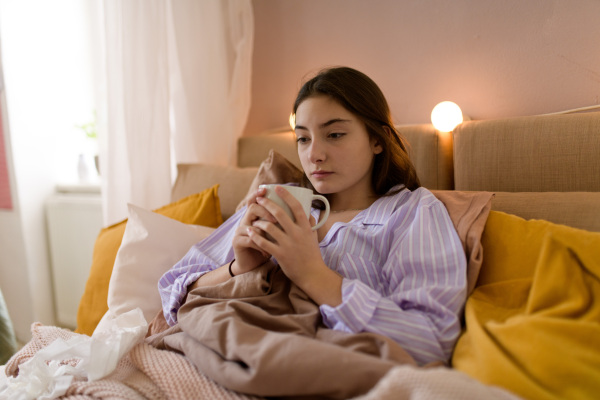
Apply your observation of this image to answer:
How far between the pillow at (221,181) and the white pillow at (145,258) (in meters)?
0.22

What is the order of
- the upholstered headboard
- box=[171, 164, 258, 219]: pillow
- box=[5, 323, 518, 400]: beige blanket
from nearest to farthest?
box=[5, 323, 518, 400]: beige blanket
the upholstered headboard
box=[171, 164, 258, 219]: pillow

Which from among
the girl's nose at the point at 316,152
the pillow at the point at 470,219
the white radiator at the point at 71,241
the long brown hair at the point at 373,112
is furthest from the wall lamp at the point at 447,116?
the white radiator at the point at 71,241

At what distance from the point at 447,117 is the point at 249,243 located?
822 millimetres

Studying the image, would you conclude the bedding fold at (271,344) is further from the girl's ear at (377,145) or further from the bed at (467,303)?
the girl's ear at (377,145)

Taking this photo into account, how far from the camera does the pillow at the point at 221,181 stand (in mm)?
1552

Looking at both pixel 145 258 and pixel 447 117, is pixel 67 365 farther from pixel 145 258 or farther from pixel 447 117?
pixel 447 117

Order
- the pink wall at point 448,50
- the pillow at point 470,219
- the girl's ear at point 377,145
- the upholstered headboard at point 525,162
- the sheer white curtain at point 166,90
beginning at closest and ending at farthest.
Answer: the pillow at point 470,219 → the upholstered headboard at point 525,162 → the girl's ear at point 377,145 → the pink wall at point 448,50 → the sheer white curtain at point 166,90

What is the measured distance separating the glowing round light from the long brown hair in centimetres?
28

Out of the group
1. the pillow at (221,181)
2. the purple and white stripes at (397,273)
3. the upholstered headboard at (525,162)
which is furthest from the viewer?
the pillow at (221,181)

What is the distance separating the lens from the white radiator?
2336 mm

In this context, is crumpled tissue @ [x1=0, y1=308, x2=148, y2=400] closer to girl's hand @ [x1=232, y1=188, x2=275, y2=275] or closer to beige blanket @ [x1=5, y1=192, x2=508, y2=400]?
beige blanket @ [x1=5, y1=192, x2=508, y2=400]

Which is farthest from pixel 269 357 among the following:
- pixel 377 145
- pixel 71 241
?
pixel 71 241

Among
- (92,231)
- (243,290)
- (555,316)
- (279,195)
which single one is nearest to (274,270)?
(243,290)

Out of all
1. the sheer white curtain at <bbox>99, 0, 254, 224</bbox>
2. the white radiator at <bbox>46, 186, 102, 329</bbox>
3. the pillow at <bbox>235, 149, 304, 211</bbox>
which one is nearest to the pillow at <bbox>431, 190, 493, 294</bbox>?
the pillow at <bbox>235, 149, 304, 211</bbox>
